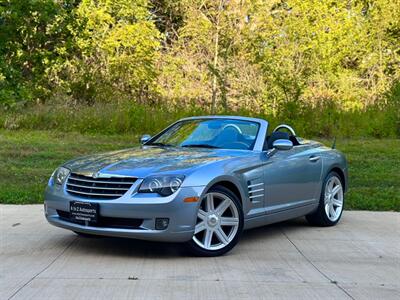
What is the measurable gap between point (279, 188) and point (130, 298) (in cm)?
281

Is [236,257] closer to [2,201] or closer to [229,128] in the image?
[229,128]

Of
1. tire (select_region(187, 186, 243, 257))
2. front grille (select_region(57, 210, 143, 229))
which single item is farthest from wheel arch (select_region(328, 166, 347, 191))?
front grille (select_region(57, 210, 143, 229))

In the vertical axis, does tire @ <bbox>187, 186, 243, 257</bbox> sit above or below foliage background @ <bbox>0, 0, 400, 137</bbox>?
below

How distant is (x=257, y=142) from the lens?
7.20 metres

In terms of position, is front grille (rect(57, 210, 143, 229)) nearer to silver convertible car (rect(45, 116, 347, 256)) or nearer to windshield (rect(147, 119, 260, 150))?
silver convertible car (rect(45, 116, 347, 256))

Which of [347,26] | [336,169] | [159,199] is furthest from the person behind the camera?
[347,26]

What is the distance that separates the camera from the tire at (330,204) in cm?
796

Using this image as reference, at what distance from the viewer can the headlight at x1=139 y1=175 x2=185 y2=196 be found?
5867 millimetres

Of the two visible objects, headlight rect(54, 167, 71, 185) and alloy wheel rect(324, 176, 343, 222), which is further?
alloy wheel rect(324, 176, 343, 222)

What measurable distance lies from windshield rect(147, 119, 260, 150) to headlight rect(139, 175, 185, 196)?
1348 mm

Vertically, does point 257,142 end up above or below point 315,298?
above

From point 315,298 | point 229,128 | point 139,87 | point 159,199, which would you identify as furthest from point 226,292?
point 139,87

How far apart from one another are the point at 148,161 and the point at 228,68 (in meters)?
20.4

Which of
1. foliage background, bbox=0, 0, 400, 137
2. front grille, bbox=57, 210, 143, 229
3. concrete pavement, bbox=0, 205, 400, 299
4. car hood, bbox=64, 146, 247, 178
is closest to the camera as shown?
concrete pavement, bbox=0, 205, 400, 299
